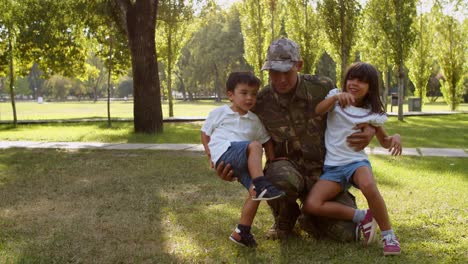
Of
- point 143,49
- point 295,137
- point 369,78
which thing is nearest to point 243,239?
point 295,137

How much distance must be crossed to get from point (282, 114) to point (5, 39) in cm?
1837

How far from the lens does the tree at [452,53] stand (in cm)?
2742

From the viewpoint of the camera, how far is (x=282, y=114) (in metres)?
4.02

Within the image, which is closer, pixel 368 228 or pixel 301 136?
pixel 368 228

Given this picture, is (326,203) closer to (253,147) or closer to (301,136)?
(301,136)

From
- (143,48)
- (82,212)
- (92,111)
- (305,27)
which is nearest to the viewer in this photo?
(82,212)

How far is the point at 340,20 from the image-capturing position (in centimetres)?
2098

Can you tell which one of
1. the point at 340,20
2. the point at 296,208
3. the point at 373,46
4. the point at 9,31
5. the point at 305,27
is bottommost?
the point at 296,208

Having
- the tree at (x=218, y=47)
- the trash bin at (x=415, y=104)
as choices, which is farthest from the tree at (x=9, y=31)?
the tree at (x=218, y=47)

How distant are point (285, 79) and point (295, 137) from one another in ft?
1.84

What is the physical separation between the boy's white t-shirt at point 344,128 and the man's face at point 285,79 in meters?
0.34

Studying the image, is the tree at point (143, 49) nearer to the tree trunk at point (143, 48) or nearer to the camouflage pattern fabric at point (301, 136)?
the tree trunk at point (143, 48)

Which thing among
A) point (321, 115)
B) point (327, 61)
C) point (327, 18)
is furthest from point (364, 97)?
point (327, 61)

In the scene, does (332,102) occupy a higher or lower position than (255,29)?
lower
